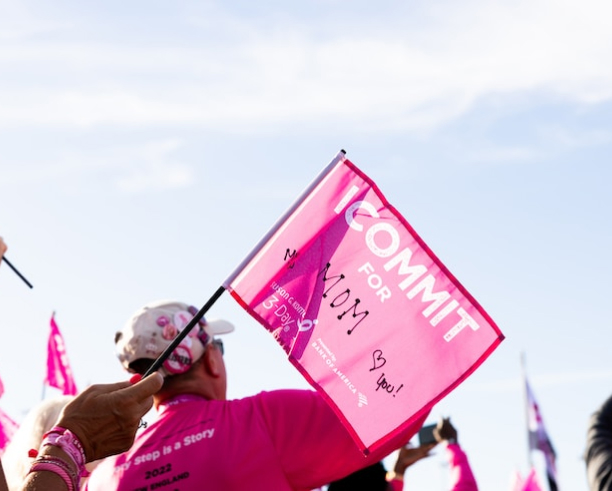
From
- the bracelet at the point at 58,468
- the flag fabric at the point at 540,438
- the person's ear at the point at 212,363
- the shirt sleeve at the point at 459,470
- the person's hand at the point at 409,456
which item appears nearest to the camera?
the bracelet at the point at 58,468

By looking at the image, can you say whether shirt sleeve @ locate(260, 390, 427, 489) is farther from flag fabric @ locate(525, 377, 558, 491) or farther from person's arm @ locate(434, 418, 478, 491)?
flag fabric @ locate(525, 377, 558, 491)

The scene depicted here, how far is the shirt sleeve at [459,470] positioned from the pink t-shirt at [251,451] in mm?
2306

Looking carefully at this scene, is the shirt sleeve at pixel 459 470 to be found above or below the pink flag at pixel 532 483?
above

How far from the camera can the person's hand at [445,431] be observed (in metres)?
Result: 6.78

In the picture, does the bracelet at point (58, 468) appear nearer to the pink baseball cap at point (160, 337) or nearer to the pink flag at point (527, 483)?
the pink baseball cap at point (160, 337)

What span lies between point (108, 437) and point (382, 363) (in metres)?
1.23

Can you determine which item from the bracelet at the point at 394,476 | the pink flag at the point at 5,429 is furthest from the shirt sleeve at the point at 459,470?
the pink flag at the point at 5,429

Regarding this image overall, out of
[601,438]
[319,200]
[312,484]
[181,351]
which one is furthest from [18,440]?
[601,438]

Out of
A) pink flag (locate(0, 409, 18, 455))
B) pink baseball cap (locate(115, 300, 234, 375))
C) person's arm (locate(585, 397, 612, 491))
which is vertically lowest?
person's arm (locate(585, 397, 612, 491))

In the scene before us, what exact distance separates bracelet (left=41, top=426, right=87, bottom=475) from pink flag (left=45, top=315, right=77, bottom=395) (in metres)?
9.94

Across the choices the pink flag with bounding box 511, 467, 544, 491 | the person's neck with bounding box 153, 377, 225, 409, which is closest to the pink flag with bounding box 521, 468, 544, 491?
the pink flag with bounding box 511, 467, 544, 491

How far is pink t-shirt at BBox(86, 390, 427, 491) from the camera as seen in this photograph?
4223 millimetres

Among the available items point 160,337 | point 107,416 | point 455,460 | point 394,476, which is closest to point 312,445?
point 160,337

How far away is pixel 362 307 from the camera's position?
4191 millimetres
